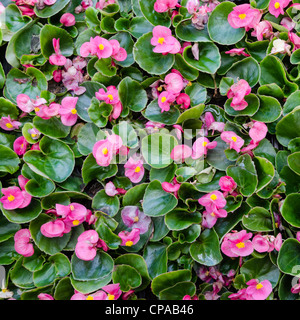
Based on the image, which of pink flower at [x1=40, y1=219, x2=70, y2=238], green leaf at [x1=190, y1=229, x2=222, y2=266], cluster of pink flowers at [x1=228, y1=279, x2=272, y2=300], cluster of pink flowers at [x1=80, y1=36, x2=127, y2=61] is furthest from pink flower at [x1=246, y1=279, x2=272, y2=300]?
cluster of pink flowers at [x1=80, y1=36, x2=127, y2=61]

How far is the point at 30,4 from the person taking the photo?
1.19 meters

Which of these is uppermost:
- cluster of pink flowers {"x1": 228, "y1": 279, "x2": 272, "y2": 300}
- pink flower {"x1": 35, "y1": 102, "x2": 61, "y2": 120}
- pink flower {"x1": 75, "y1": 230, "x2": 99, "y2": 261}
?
pink flower {"x1": 35, "y1": 102, "x2": 61, "y2": 120}

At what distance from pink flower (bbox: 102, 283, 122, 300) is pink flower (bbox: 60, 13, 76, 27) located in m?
0.82

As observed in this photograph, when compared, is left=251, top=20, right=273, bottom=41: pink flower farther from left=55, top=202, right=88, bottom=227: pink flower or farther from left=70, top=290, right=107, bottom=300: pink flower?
left=70, top=290, right=107, bottom=300: pink flower

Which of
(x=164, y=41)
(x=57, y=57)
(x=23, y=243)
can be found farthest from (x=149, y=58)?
(x=23, y=243)

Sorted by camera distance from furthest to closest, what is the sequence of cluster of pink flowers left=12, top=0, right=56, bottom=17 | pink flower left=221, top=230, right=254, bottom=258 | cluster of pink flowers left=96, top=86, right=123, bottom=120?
cluster of pink flowers left=12, top=0, right=56, bottom=17
cluster of pink flowers left=96, top=86, right=123, bottom=120
pink flower left=221, top=230, right=254, bottom=258

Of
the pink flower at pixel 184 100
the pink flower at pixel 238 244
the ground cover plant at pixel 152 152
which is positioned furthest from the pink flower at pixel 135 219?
the pink flower at pixel 184 100

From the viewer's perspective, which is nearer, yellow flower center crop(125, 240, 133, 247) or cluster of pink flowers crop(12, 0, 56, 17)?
yellow flower center crop(125, 240, 133, 247)

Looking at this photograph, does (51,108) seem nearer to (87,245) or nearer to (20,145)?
(20,145)

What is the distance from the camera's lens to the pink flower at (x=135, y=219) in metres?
1.04

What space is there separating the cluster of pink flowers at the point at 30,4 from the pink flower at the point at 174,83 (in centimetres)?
46

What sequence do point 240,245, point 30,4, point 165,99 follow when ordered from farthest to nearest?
point 30,4, point 165,99, point 240,245

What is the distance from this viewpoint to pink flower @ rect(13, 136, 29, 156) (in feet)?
3.58

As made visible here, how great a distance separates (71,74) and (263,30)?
609mm
